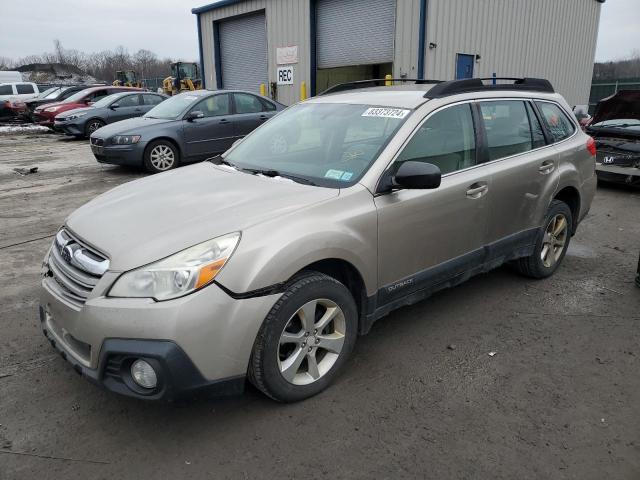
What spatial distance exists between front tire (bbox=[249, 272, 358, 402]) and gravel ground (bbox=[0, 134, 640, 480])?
144 mm

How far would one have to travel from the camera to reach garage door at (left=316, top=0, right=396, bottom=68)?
14.3 metres

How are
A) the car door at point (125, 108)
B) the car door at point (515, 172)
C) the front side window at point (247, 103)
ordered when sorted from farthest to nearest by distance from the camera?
the car door at point (125, 108), the front side window at point (247, 103), the car door at point (515, 172)

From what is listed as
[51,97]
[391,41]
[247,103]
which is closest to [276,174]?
[247,103]

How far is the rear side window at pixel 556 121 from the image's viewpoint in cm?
444

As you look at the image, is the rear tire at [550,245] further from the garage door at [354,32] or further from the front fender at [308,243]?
the garage door at [354,32]

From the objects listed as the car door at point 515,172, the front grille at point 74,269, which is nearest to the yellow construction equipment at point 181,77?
the car door at point 515,172

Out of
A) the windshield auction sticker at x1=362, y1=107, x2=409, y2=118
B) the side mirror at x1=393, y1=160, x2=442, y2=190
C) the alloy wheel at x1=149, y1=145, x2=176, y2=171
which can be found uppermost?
the windshield auction sticker at x1=362, y1=107, x2=409, y2=118

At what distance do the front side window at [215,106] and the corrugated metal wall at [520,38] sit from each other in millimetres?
5768

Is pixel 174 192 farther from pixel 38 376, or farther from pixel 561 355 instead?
pixel 561 355

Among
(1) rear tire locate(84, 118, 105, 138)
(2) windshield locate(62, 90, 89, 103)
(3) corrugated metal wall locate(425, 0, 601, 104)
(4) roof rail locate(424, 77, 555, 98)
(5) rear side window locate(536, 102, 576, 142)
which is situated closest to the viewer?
(4) roof rail locate(424, 77, 555, 98)

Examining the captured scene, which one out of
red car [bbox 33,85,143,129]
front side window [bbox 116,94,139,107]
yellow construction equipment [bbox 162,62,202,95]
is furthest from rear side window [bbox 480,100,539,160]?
yellow construction equipment [bbox 162,62,202,95]

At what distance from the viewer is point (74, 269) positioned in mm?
2680

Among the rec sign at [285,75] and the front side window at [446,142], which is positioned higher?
the rec sign at [285,75]

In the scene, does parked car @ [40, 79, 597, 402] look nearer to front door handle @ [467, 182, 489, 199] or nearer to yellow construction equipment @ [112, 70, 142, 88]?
front door handle @ [467, 182, 489, 199]
